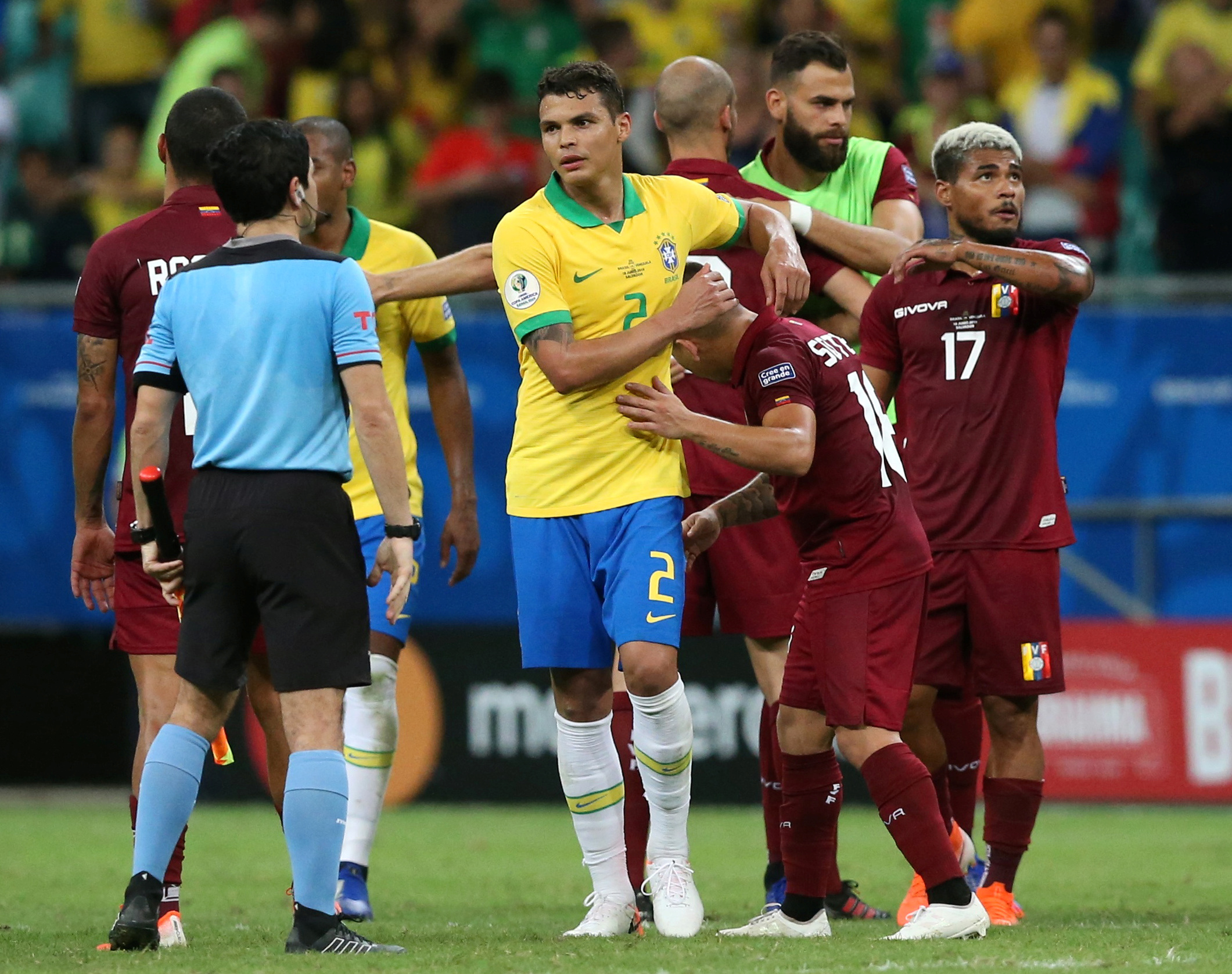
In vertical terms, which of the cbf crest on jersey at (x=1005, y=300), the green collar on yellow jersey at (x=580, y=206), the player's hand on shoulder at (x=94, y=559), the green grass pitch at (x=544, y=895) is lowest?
the green grass pitch at (x=544, y=895)

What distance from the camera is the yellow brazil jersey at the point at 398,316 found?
24.5ft

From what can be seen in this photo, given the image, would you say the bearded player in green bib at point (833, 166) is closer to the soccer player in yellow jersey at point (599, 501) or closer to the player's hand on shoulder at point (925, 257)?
the player's hand on shoulder at point (925, 257)

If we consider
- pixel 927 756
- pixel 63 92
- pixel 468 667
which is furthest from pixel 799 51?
pixel 63 92

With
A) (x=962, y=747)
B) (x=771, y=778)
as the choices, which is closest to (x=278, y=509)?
(x=771, y=778)

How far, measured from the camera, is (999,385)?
22.2 feet

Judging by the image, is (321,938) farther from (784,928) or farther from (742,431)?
(742,431)

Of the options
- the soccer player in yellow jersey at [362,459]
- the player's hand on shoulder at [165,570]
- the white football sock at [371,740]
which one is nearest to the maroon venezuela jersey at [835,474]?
the soccer player in yellow jersey at [362,459]

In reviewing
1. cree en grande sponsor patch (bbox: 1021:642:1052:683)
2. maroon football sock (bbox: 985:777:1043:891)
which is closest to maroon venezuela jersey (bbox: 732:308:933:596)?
cree en grande sponsor patch (bbox: 1021:642:1052:683)

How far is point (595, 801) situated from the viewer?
6.05m

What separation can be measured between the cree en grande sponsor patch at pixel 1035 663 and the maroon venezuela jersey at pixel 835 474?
35.8 inches

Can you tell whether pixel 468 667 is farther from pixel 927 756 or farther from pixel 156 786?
pixel 156 786

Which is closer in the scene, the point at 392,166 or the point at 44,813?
the point at 44,813

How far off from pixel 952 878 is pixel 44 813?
735 centimetres

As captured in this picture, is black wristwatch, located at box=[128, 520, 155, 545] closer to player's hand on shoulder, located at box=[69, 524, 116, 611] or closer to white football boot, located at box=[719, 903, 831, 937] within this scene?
player's hand on shoulder, located at box=[69, 524, 116, 611]
